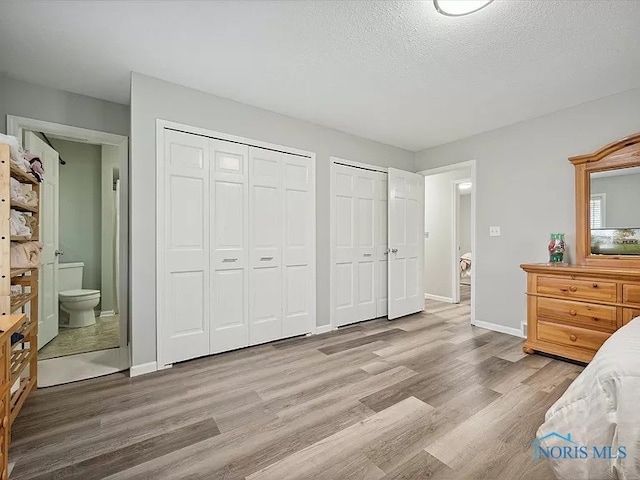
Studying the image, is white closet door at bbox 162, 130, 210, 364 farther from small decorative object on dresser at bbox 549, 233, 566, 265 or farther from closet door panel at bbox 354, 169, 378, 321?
small decorative object on dresser at bbox 549, 233, 566, 265

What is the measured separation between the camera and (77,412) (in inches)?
74.6

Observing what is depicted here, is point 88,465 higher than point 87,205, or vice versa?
point 87,205

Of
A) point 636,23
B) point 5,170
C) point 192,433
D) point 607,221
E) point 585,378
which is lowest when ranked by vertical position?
point 192,433

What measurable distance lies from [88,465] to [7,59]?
108 inches

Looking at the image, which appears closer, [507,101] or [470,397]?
[470,397]

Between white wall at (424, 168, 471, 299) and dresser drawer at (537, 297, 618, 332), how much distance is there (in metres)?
2.42

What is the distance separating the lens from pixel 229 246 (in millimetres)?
2881

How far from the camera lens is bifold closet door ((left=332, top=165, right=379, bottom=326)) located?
3709mm

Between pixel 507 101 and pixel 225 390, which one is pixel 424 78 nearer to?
pixel 507 101

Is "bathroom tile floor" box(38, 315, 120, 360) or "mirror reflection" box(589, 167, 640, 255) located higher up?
"mirror reflection" box(589, 167, 640, 255)

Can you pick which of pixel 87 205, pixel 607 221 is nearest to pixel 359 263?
pixel 607 221

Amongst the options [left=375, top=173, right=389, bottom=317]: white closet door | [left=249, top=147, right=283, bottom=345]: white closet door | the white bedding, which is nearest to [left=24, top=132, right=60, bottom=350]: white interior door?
[left=249, top=147, right=283, bottom=345]: white closet door

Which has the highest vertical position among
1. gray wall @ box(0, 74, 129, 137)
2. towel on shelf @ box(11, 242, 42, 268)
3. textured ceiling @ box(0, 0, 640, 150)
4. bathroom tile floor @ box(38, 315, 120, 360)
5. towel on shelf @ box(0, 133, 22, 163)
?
textured ceiling @ box(0, 0, 640, 150)

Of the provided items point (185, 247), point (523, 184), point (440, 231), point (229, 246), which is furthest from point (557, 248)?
point (185, 247)
